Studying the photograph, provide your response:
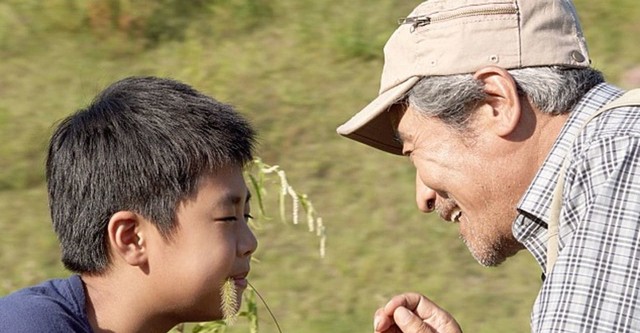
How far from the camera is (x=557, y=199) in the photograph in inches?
105

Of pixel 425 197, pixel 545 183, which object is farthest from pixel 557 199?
pixel 425 197

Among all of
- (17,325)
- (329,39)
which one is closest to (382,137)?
(17,325)

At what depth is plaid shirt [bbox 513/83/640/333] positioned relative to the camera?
2443mm

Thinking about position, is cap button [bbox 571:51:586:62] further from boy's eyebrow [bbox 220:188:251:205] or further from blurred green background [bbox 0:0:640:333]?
blurred green background [bbox 0:0:640:333]

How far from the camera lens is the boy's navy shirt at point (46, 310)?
9.36ft

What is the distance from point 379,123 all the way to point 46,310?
0.99 metres

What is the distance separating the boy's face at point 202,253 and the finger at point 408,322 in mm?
401

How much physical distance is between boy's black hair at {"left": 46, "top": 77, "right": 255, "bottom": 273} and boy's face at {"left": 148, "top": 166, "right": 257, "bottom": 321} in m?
0.04

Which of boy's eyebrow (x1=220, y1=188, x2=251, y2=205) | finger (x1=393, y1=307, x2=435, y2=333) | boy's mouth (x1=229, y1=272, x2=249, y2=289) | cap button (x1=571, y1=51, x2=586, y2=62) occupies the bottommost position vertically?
finger (x1=393, y1=307, x2=435, y2=333)

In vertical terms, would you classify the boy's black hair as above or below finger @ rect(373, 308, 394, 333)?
above

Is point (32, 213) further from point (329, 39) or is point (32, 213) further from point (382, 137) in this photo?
point (382, 137)

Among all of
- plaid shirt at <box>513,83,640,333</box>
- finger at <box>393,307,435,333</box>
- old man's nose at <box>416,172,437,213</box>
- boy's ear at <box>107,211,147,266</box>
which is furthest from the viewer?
old man's nose at <box>416,172,437,213</box>

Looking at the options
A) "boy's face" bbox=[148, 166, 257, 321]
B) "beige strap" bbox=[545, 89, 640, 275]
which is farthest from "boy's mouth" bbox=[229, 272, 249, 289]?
"beige strap" bbox=[545, 89, 640, 275]

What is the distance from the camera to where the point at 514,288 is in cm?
536
